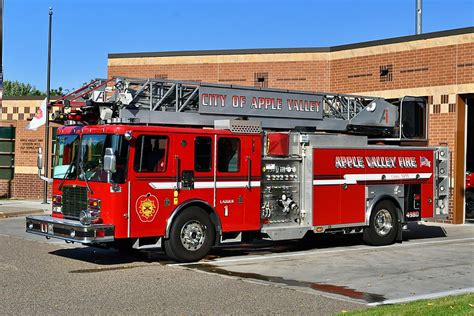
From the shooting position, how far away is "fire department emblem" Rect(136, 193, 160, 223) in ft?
36.6

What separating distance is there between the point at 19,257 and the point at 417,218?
862 centimetres

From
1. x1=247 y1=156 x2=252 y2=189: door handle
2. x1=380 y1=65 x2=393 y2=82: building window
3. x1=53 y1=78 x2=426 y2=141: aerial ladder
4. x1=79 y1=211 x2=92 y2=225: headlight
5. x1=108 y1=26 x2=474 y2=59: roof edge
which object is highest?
x1=108 y1=26 x2=474 y2=59: roof edge

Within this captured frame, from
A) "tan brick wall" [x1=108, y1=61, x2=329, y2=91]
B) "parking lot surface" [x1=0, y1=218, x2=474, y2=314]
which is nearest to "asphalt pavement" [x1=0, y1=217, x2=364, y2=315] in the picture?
"parking lot surface" [x1=0, y1=218, x2=474, y2=314]

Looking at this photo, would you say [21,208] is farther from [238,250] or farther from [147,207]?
[147,207]

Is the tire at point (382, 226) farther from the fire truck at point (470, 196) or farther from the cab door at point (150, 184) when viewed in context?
the fire truck at point (470, 196)

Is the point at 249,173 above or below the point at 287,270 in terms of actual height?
above

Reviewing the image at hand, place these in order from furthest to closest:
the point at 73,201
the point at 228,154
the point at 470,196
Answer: the point at 470,196
the point at 228,154
the point at 73,201

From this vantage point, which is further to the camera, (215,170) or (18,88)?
(18,88)

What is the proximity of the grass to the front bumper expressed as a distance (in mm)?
4632

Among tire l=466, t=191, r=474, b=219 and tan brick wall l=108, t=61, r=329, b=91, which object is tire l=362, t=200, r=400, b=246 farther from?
tan brick wall l=108, t=61, r=329, b=91

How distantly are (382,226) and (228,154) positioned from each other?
4459mm

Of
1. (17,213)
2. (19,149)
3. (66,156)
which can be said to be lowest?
(17,213)

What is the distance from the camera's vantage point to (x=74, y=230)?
35.7 feet

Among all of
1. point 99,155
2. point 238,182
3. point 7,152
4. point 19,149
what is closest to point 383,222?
point 238,182
